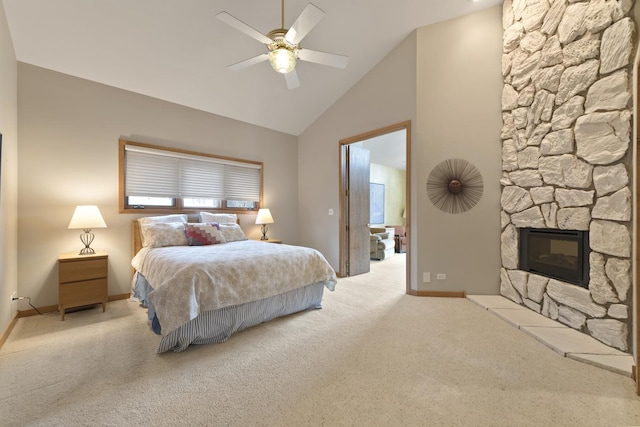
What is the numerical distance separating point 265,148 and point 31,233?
328 cm

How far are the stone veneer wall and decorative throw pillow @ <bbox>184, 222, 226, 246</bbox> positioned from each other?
3630 mm

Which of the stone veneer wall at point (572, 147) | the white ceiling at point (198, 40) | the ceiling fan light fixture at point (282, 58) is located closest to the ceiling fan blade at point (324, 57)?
the ceiling fan light fixture at point (282, 58)

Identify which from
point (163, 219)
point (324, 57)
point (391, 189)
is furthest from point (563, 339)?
point (391, 189)

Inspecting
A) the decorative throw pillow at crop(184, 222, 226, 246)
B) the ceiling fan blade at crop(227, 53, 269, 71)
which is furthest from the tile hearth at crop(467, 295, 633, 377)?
the ceiling fan blade at crop(227, 53, 269, 71)

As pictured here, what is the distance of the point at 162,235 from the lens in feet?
10.8

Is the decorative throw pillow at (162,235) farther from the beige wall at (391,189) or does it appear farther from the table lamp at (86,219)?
the beige wall at (391,189)

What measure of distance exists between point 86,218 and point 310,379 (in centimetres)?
292

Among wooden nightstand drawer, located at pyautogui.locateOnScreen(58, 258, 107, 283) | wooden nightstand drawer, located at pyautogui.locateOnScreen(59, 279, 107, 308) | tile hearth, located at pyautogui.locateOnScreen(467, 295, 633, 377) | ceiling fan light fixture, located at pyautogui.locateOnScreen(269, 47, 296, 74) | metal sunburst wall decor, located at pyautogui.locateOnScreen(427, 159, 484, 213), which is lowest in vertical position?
tile hearth, located at pyautogui.locateOnScreen(467, 295, 633, 377)

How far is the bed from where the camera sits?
210cm

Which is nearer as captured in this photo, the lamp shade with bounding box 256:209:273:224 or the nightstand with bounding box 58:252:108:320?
the nightstand with bounding box 58:252:108:320

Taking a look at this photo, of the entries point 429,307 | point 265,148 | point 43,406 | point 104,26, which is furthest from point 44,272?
point 429,307

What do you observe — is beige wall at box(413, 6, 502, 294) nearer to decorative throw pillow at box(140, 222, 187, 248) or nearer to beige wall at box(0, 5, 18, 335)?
decorative throw pillow at box(140, 222, 187, 248)

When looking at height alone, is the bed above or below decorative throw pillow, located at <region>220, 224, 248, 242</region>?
below

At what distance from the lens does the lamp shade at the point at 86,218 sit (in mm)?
2881
